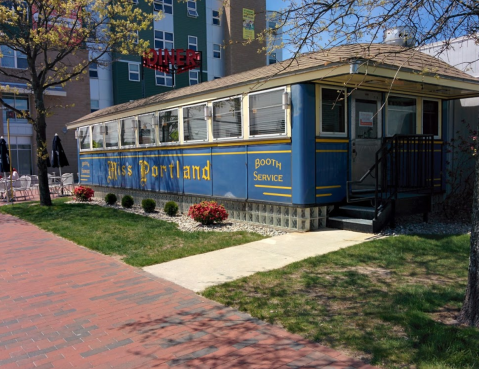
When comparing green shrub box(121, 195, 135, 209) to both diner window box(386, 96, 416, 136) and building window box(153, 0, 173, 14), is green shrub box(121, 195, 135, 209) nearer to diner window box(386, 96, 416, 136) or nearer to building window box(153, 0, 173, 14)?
diner window box(386, 96, 416, 136)

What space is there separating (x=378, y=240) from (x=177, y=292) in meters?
3.85

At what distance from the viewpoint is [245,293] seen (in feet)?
17.7

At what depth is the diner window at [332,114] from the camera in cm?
887

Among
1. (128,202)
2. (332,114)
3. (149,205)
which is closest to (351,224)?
(332,114)

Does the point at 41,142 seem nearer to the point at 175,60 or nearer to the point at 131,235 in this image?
the point at 131,235

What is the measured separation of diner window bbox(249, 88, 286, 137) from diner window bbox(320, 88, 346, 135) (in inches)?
31.6

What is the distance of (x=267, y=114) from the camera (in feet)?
30.8

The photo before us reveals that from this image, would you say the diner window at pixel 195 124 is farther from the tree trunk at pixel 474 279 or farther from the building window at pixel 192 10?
the building window at pixel 192 10

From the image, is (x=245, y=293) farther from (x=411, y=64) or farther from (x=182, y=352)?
(x=411, y=64)

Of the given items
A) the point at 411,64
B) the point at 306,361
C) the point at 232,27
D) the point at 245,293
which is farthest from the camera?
the point at 232,27

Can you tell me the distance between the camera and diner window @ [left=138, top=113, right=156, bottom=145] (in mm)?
13453

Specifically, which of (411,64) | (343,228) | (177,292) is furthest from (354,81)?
(177,292)

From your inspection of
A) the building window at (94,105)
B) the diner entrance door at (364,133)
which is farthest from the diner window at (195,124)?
the building window at (94,105)

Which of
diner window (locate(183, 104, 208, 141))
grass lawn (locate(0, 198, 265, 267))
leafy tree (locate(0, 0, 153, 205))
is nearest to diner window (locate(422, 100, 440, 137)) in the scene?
Answer: grass lawn (locate(0, 198, 265, 267))
